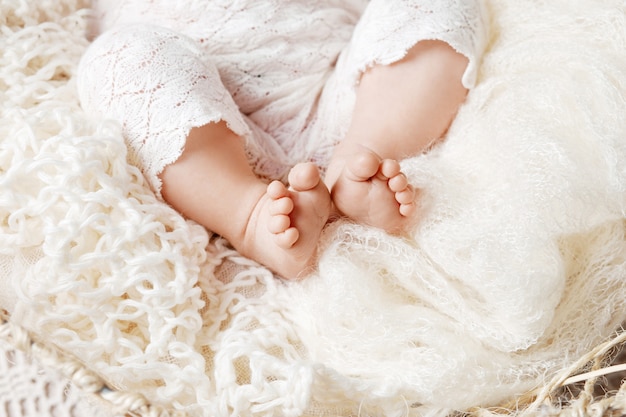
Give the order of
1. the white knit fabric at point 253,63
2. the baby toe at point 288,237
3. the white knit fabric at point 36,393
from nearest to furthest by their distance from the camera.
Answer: the white knit fabric at point 36,393 → the baby toe at point 288,237 → the white knit fabric at point 253,63

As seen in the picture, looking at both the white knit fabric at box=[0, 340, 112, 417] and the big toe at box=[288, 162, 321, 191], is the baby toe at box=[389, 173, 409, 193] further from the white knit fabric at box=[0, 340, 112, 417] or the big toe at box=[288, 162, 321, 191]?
the white knit fabric at box=[0, 340, 112, 417]

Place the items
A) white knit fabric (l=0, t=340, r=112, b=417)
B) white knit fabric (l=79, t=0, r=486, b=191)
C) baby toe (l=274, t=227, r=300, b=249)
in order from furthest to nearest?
1. white knit fabric (l=79, t=0, r=486, b=191)
2. baby toe (l=274, t=227, r=300, b=249)
3. white knit fabric (l=0, t=340, r=112, b=417)

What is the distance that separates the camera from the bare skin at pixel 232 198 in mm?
878

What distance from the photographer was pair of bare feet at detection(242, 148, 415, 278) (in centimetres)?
84

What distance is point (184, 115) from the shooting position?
93cm

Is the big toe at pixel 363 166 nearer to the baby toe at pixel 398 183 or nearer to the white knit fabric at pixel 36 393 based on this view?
the baby toe at pixel 398 183

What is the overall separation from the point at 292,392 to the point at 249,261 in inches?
9.8

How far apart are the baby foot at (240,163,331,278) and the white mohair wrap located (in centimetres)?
3

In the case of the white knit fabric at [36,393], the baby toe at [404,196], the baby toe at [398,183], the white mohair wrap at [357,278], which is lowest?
the white knit fabric at [36,393]

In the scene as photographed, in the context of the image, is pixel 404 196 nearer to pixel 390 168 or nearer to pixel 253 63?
pixel 390 168

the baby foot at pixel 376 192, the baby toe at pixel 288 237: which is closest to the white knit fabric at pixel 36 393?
the baby toe at pixel 288 237

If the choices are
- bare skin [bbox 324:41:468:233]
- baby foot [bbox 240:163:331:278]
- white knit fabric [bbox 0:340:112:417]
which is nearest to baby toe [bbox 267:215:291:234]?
baby foot [bbox 240:163:331:278]

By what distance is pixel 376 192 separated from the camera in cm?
85

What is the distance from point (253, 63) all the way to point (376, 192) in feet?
1.20
